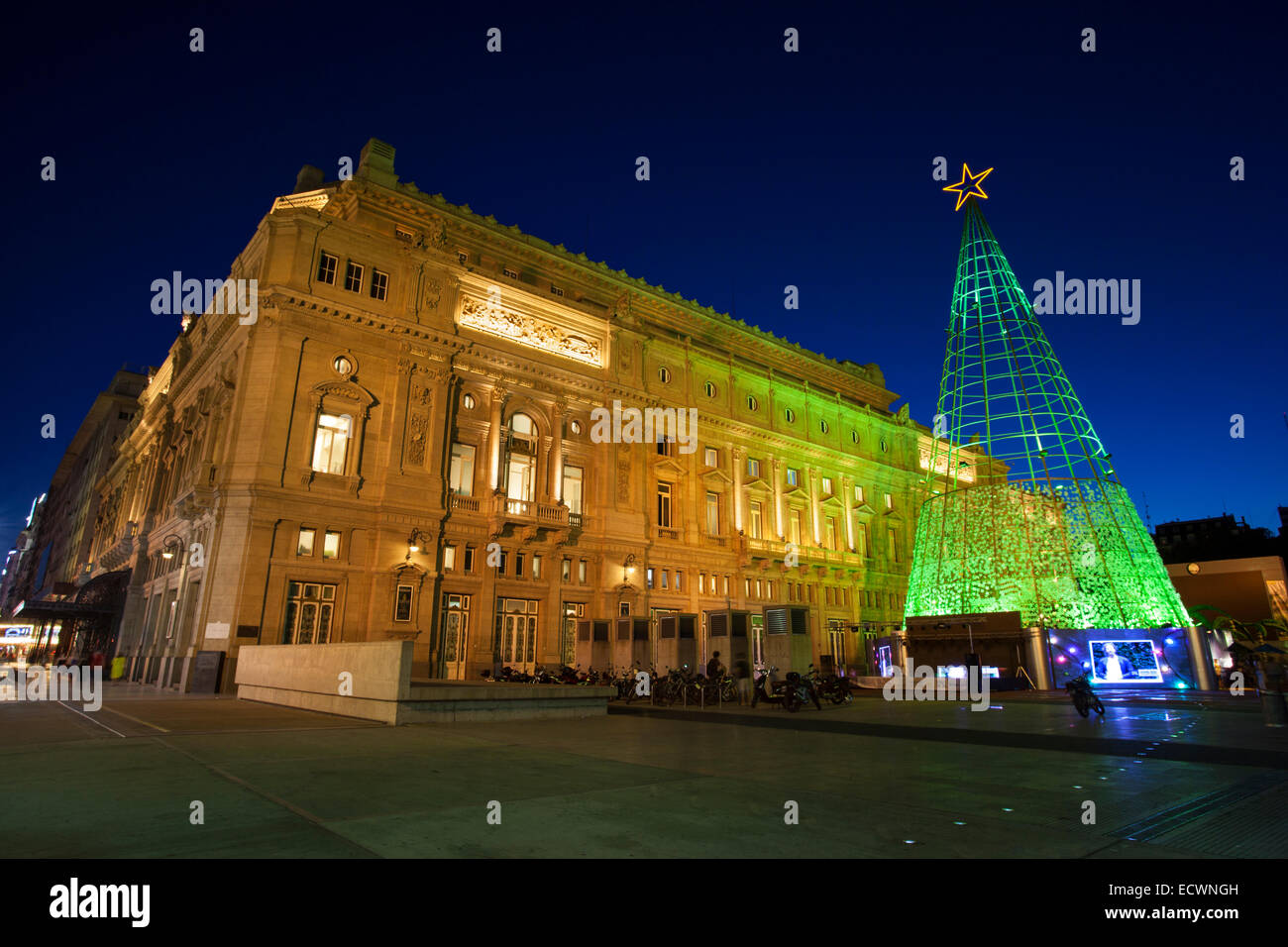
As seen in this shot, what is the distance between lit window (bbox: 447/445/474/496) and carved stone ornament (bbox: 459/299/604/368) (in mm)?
6192

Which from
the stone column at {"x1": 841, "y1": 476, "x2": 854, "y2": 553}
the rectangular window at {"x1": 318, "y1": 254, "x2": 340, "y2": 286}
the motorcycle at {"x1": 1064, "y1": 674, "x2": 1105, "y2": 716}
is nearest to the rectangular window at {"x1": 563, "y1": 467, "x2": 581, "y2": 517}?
the rectangular window at {"x1": 318, "y1": 254, "x2": 340, "y2": 286}

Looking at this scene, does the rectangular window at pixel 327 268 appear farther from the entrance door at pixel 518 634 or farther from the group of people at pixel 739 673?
the group of people at pixel 739 673

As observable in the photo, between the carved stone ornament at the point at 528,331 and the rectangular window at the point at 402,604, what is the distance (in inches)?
510

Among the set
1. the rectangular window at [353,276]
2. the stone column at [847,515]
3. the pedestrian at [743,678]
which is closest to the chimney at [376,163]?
the rectangular window at [353,276]

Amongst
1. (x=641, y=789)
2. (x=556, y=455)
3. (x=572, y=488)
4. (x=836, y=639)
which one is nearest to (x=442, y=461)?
(x=556, y=455)

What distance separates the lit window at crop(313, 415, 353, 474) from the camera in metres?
29.2

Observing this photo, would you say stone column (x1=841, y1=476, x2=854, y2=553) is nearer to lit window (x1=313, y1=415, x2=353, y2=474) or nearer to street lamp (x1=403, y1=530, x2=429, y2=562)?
street lamp (x1=403, y1=530, x2=429, y2=562)

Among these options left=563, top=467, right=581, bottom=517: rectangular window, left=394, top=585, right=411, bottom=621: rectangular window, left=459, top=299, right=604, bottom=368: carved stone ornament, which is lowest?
left=394, top=585, right=411, bottom=621: rectangular window

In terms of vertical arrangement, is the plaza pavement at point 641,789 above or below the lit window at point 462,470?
below

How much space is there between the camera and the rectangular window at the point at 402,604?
94.8 ft

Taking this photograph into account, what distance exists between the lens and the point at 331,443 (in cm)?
2962

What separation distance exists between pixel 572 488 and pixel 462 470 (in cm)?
600

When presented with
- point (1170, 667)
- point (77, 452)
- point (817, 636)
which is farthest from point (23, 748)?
point (77, 452)

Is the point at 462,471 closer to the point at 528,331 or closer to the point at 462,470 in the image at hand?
the point at 462,470
